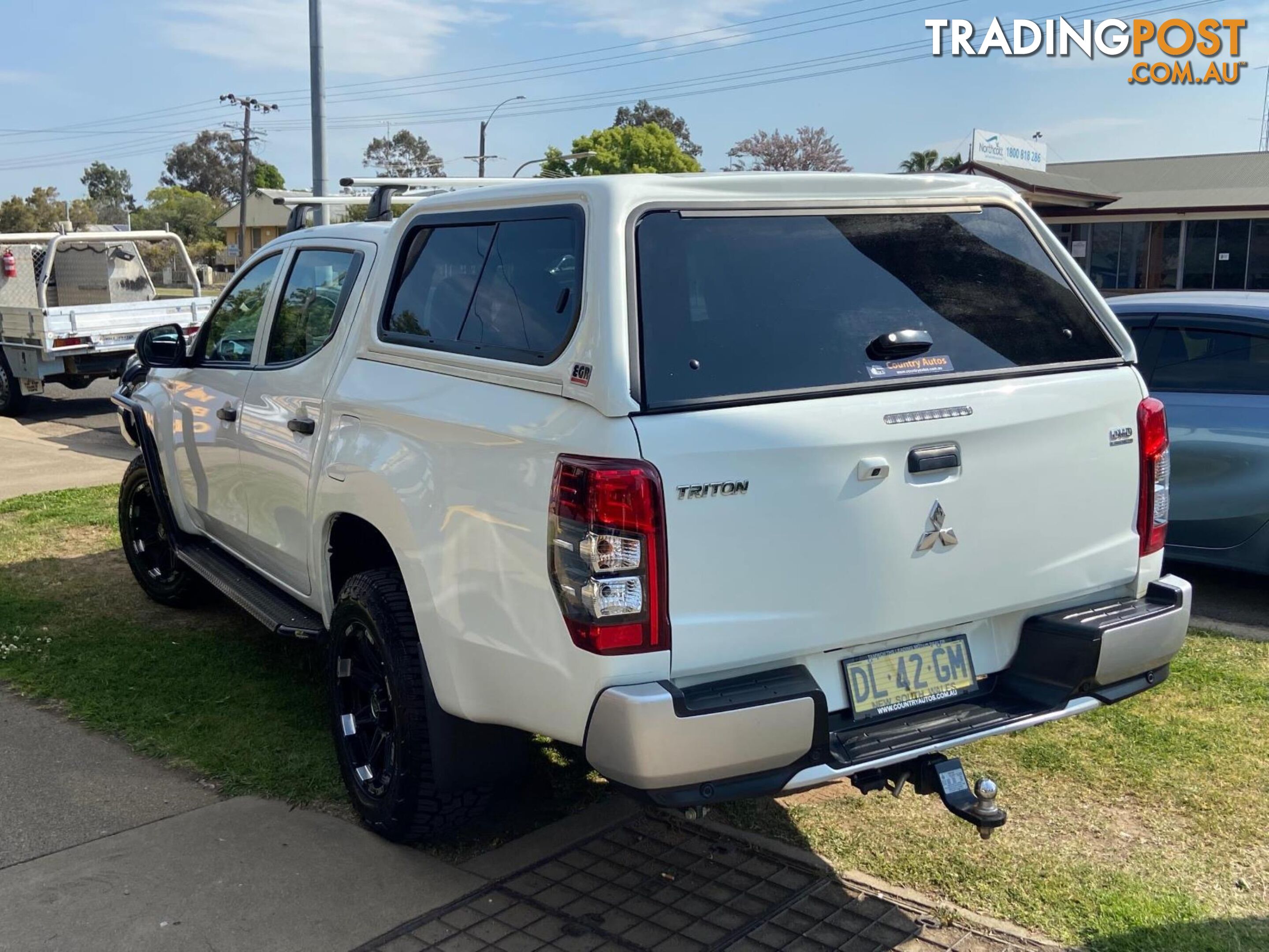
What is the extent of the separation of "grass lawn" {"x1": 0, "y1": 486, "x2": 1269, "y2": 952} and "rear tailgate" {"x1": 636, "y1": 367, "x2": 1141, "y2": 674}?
0.90m

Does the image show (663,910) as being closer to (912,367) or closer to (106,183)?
(912,367)

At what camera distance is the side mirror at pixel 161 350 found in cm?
583

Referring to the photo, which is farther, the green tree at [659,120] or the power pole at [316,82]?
the green tree at [659,120]

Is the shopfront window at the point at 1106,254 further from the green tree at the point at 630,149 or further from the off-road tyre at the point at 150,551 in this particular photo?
the off-road tyre at the point at 150,551

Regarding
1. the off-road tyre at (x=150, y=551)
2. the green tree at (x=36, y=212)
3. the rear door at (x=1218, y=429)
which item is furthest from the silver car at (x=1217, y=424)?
the green tree at (x=36, y=212)

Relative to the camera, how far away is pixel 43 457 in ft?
38.7

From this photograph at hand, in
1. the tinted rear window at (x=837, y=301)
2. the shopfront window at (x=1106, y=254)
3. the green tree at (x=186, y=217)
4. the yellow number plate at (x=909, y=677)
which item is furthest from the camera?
the green tree at (x=186, y=217)

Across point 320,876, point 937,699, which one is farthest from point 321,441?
point 937,699

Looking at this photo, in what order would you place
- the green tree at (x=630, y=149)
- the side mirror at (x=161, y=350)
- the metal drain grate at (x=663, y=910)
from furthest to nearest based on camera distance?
the green tree at (x=630, y=149) < the side mirror at (x=161, y=350) < the metal drain grate at (x=663, y=910)

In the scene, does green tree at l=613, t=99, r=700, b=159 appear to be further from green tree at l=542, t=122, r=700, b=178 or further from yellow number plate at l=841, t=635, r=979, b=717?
yellow number plate at l=841, t=635, r=979, b=717

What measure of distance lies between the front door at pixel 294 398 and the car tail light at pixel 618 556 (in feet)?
5.54

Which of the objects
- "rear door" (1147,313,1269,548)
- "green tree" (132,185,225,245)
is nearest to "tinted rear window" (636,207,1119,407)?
"rear door" (1147,313,1269,548)

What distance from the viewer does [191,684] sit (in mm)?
5473

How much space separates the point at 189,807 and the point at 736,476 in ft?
8.41
